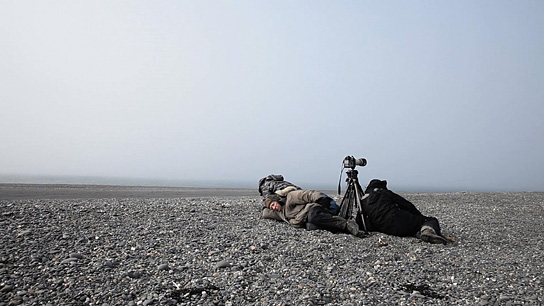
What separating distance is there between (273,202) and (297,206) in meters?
0.88

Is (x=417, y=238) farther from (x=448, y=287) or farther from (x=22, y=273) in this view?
(x=22, y=273)

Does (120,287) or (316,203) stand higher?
(316,203)

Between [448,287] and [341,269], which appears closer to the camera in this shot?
[448,287]

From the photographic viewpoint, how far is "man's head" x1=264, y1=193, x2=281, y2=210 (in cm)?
969

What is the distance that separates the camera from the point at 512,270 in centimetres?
584

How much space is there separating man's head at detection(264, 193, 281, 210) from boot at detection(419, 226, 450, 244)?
12.0 ft

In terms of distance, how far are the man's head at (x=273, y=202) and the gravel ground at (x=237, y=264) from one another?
24.5 inches

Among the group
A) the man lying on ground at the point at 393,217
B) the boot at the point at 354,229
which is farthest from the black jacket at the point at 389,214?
the boot at the point at 354,229

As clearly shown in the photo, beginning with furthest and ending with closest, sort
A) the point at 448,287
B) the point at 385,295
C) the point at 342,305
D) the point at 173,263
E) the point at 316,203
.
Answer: the point at 316,203, the point at 173,263, the point at 448,287, the point at 385,295, the point at 342,305

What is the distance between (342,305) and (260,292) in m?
Result: 1.08

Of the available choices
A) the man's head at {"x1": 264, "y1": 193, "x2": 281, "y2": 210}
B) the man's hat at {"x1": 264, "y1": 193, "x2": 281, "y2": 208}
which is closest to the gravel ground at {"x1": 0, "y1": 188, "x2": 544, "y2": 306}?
the man's head at {"x1": 264, "y1": 193, "x2": 281, "y2": 210}

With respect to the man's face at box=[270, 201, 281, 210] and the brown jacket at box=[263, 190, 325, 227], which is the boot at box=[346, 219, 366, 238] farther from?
the man's face at box=[270, 201, 281, 210]

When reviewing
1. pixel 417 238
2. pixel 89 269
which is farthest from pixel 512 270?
pixel 89 269

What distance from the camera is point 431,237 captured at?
746 centimetres
